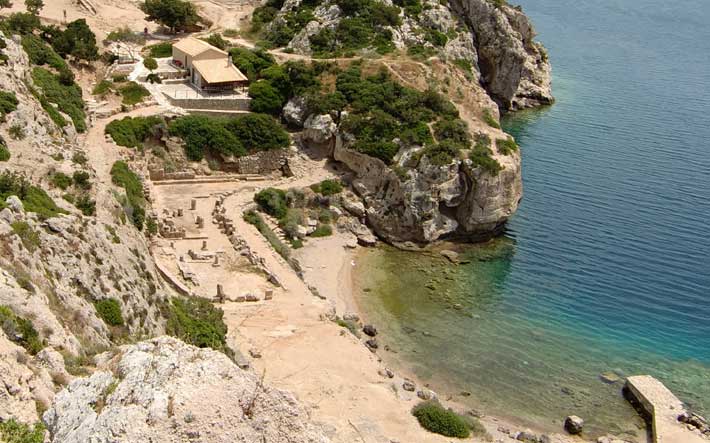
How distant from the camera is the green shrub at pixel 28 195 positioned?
28.9m

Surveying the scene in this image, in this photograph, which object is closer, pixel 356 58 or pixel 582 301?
pixel 582 301

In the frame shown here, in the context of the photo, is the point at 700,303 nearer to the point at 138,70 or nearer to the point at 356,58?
the point at 356,58

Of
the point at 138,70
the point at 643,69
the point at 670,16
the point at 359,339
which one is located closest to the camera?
the point at 359,339

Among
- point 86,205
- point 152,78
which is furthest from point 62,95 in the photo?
point 86,205

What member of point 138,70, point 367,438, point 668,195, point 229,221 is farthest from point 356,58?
point 367,438

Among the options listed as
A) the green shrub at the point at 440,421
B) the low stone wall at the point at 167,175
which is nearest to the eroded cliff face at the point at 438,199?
the low stone wall at the point at 167,175

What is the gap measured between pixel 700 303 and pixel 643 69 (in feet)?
219

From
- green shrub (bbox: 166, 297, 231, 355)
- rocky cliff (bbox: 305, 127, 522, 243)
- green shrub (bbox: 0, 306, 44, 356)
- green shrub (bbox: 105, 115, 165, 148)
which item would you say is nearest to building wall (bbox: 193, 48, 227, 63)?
green shrub (bbox: 105, 115, 165, 148)

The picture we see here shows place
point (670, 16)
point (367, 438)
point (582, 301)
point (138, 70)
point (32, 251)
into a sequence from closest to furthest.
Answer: point (32, 251) → point (367, 438) → point (582, 301) → point (138, 70) → point (670, 16)

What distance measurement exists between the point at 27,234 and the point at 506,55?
73193 mm

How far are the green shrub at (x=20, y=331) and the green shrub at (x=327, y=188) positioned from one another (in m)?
38.4

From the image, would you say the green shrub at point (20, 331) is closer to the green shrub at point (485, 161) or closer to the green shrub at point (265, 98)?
the green shrub at point (485, 161)

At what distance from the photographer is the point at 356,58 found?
66.2 m

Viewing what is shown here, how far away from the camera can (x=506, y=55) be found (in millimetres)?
89625
